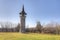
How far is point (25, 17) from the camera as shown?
49.3 m

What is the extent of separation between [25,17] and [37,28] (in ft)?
30.3

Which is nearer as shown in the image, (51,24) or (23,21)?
(23,21)

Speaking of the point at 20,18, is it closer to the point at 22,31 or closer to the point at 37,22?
the point at 22,31

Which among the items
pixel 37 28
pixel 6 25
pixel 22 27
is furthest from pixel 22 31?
pixel 6 25

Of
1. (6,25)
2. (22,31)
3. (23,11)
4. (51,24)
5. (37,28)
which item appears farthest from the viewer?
(6,25)

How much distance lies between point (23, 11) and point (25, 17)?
238 cm

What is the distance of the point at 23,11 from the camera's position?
4925cm

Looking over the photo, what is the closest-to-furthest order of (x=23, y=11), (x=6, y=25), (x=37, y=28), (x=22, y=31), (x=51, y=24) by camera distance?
(x=22, y=31), (x=23, y=11), (x=37, y=28), (x=51, y=24), (x=6, y=25)

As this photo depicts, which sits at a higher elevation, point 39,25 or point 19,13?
point 19,13

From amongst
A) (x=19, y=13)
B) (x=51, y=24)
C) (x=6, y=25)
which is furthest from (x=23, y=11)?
(x=6, y=25)

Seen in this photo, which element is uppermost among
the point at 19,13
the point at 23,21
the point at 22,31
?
the point at 19,13

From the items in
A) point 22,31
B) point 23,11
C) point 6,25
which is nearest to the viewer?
point 22,31

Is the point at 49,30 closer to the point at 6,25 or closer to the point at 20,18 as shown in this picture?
the point at 20,18

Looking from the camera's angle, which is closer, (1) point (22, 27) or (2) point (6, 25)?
(1) point (22, 27)
